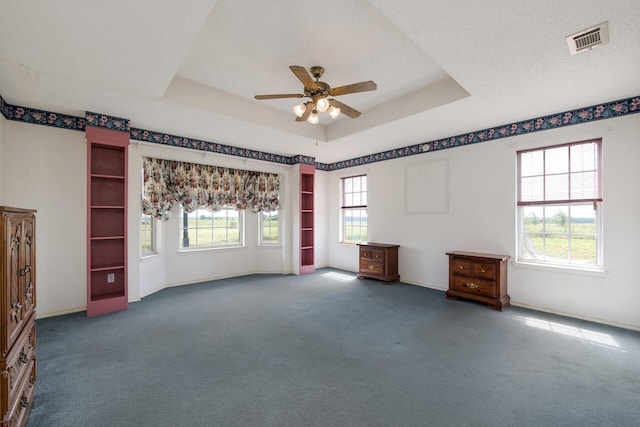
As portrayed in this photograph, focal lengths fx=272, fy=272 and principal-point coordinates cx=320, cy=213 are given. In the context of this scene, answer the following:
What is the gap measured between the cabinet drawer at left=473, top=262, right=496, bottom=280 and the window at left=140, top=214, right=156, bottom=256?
17.0 feet

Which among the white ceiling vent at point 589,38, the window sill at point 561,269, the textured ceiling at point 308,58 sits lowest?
the window sill at point 561,269

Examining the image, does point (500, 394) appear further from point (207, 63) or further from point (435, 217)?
point (207, 63)

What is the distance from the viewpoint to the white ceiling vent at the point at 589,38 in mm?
1921

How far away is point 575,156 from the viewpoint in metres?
3.52

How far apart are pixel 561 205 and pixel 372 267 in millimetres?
2999

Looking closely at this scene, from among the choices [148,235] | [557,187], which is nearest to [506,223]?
[557,187]

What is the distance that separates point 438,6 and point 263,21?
4.46 feet

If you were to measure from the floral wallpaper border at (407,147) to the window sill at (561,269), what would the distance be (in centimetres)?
183

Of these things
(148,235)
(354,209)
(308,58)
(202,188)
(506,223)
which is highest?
(308,58)

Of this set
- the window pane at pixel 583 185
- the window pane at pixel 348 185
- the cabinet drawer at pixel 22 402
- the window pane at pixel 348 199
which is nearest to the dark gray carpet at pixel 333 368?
the cabinet drawer at pixel 22 402

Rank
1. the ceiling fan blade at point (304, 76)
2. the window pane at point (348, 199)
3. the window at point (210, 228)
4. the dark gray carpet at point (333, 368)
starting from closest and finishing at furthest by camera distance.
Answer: the dark gray carpet at point (333, 368), the ceiling fan blade at point (304, 76), the window at point (210, 228), the window pane at point (348, 199)

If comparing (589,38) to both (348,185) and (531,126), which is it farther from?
(348,185)

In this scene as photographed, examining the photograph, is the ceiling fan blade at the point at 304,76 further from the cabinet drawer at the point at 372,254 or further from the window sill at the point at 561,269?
the window sill at the point at 561,269

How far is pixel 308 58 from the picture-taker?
278cm
